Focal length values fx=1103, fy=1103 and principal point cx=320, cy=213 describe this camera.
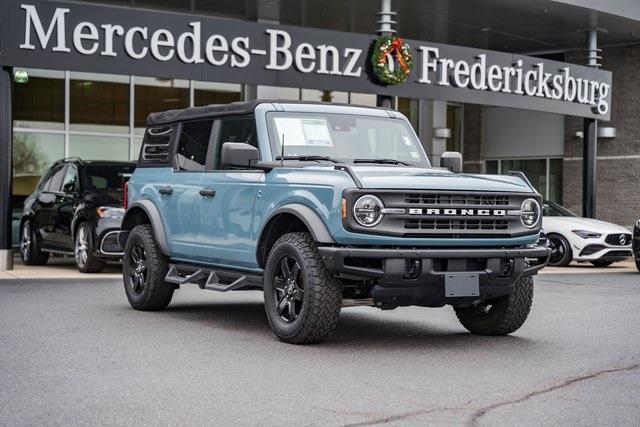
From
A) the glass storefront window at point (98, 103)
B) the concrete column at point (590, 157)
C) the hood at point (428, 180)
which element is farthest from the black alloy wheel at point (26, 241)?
the concrete column at point (590, 157)

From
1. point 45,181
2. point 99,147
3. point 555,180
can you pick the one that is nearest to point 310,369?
point 45,181

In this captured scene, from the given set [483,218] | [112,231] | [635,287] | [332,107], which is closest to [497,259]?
[483,218]

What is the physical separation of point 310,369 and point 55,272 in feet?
33.5

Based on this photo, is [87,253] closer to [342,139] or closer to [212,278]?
[212,278]

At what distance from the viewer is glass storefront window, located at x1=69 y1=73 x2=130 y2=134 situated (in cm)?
2334

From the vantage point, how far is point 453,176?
345 inches

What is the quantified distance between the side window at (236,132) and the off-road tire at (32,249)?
8.87 meters

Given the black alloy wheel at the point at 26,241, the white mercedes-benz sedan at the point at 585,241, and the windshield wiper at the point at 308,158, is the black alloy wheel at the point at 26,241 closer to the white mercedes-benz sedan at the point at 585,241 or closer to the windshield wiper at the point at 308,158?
the white mercedes-benz sedan at the point at 585,241

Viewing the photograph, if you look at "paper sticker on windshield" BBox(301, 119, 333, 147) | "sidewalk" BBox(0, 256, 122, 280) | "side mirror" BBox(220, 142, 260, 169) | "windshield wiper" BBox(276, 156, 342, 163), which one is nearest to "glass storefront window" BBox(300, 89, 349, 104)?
"sidewalk" BBox(0, 256, 122, 280)

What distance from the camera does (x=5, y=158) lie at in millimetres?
16719

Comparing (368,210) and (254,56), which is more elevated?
(254,56)

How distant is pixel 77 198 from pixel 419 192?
31.3 feet

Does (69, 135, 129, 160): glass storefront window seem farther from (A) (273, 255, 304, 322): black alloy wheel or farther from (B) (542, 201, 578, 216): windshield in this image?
(A) (273, 255, 304, 322): black alloy wheel

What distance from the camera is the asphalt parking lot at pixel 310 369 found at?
6082 mm
